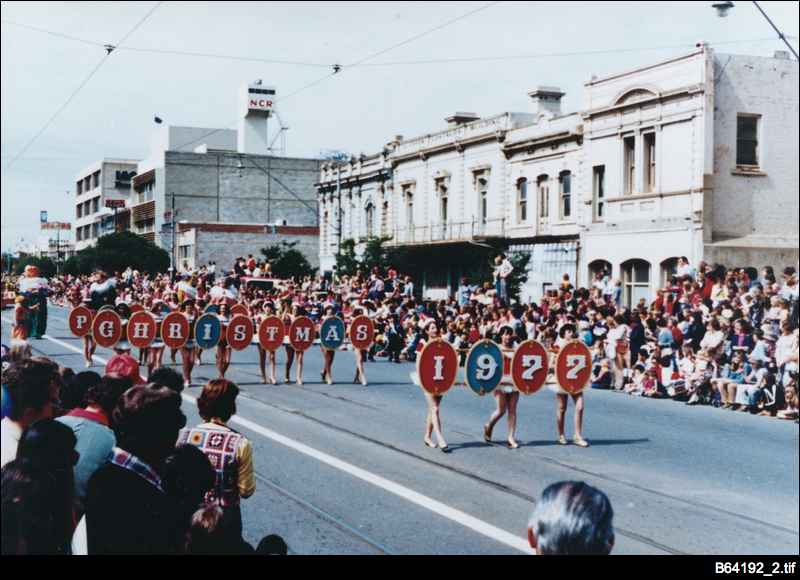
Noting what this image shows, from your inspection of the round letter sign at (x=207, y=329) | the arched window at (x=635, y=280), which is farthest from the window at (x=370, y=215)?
the arched window at (x=635, y=280)

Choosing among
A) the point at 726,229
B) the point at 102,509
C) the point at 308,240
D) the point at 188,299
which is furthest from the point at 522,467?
the point at 726,229

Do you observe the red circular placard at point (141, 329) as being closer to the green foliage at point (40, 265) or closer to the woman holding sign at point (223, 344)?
the woman holding sign at point (223, 344)

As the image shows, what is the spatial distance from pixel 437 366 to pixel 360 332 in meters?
7.58

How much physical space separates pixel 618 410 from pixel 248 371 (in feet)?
25.6

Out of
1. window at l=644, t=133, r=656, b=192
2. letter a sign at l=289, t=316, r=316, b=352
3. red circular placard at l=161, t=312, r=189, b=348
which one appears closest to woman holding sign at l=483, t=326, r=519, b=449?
letter a sign at l=289, t=316, r=316, b=352

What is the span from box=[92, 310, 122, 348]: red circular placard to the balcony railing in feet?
36.4

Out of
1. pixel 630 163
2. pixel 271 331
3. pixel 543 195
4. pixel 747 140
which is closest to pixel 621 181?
pixel 630 163

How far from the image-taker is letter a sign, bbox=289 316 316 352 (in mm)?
8398

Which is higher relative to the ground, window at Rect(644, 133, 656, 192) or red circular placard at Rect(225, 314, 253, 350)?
window at Rect(644, 133, 656, 192)

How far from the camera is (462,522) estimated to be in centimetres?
845

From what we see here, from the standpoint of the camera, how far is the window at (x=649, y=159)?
21.2 metres

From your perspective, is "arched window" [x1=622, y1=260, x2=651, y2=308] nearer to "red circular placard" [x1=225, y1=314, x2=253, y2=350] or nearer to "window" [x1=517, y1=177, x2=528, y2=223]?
"window" [x1=517, y1=177, x2=528, y2=223]

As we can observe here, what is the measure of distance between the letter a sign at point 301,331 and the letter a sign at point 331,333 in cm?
367
